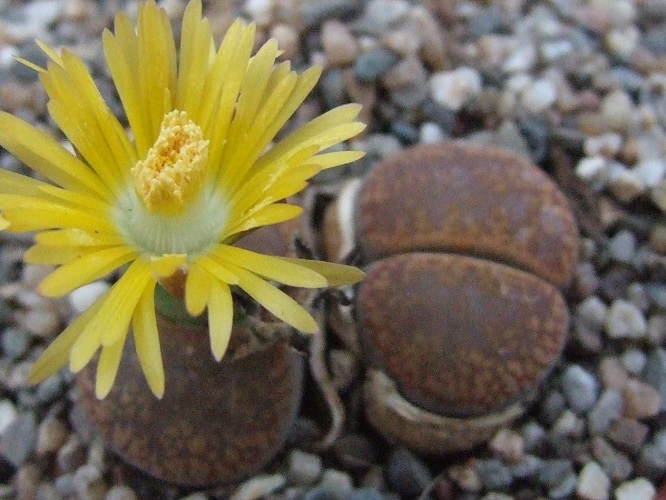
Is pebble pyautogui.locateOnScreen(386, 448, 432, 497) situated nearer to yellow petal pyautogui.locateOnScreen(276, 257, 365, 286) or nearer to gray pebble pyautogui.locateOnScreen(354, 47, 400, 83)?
yellow petal pyautogui.locateOnScreen(276, 257, 365, 286)

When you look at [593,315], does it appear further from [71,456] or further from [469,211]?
[71,456]

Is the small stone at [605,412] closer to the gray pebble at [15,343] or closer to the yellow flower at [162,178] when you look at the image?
the yellow flower at [162,178]

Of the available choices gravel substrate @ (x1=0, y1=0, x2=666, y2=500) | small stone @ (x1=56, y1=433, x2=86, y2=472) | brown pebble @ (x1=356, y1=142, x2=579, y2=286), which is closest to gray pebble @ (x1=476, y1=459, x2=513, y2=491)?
gravel substrate @ (x1=0, y1=0, x2=666, y2=500)

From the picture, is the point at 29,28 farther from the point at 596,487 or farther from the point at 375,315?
the point at 596,487

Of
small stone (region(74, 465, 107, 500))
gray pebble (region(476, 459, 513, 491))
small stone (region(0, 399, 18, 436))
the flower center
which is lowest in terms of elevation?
gray pebble (region(476, 459, 513, 491))

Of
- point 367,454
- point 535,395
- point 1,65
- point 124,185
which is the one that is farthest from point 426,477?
point 1,65
